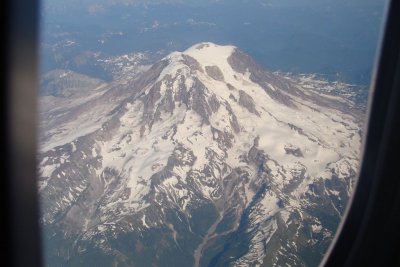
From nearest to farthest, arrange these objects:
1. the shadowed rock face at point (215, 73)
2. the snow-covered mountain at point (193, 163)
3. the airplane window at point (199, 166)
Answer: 1. the airplane window at point (199, 166)
2. the snow-covered mountain at point (193, 163)
3. the shadowed rock face at point (215, 73)

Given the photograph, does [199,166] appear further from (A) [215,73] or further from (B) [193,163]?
(A) [215,73]

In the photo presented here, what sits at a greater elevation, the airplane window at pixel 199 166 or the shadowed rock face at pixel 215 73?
the shadowed rock face at pixel 215 73

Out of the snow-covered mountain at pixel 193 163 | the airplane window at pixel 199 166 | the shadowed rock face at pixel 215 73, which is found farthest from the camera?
the shadowed rock face at pixel 215 73

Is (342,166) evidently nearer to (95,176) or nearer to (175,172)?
(175,172)

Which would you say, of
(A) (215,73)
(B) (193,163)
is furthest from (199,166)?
(A) (215,73)

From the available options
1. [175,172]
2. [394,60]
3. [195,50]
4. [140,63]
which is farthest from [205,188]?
[394,60]

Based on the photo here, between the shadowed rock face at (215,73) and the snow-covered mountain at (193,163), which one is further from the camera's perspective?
the shadowed rock face at (215,73)

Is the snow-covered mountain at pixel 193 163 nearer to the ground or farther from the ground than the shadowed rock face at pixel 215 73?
nearer to the ground
